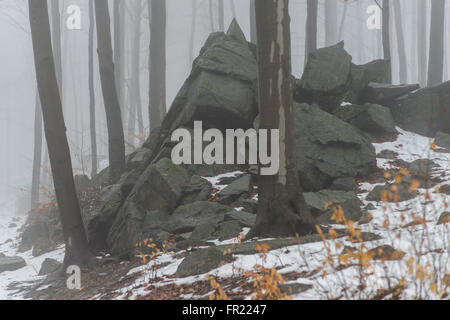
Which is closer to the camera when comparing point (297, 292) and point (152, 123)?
point (297, 292)

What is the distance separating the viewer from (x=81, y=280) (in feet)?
22.2

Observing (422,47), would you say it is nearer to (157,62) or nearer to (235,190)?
(157,62)

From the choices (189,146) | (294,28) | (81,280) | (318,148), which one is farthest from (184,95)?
(294,28)

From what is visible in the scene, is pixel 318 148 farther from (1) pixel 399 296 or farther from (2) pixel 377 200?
(1) pixel 399 296

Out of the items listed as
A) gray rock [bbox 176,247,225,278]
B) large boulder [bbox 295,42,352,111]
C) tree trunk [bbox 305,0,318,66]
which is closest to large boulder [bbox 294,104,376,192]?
large boulder [bbox 295,42,352,111]

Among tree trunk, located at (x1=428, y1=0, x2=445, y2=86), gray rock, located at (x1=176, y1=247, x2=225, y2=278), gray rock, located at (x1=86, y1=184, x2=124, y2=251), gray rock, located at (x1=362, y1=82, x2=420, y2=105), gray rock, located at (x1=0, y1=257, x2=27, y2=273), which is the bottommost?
gray rock, located at (x1=0, y1=257, x2=27, y2=273)

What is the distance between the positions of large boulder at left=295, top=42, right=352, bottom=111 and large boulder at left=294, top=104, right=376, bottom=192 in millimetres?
1126

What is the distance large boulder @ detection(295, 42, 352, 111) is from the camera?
10.4 m

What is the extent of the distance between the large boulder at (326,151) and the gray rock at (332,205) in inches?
31.7

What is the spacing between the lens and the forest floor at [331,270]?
112 inches

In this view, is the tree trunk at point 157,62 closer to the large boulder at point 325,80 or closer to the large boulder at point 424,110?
the large boulder at point 325,80

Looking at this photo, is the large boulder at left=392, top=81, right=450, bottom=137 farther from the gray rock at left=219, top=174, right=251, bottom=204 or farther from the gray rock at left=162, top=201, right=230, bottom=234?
the gray rock at left=162, top=201, right=230, bottom=234

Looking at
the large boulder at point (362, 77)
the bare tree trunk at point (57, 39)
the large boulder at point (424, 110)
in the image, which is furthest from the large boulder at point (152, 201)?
the bare tree trunk at point (57, 39)
